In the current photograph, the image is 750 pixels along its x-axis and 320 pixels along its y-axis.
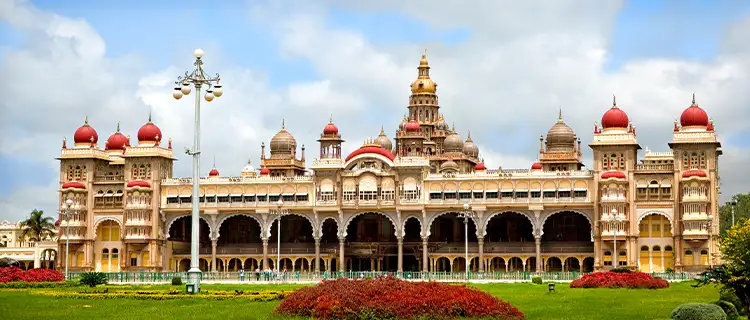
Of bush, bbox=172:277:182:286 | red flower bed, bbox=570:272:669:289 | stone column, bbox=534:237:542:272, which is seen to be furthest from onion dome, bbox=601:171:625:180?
bush, bbox=172:277:182:286

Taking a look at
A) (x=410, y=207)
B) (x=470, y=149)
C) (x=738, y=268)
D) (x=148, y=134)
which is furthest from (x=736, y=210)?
(x=738, y=268)

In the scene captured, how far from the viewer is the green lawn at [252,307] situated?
36.1 metres

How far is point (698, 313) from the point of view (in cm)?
3042

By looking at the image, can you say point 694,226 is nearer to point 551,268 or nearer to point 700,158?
point 700,158

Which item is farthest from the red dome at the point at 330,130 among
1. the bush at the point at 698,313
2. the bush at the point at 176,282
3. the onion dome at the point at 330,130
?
the bush at the point at 698,313

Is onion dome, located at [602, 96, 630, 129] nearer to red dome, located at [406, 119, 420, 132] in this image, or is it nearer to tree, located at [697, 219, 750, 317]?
red dome, located at [406, 119, 420, 132]

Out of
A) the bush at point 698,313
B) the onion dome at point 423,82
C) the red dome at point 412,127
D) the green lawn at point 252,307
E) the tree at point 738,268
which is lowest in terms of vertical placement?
the green lawn at point 252,307

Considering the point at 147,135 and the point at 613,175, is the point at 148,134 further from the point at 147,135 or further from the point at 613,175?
the point at 613,175

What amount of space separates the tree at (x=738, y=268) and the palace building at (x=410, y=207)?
49237 mm

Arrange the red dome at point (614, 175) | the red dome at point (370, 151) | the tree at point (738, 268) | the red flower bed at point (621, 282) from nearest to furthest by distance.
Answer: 1. the tree at point (738, 268)
2. the red flower bed at point (621, 282)
3. the red dome at point (614, 175)
4. the red dome at point (370, 151)

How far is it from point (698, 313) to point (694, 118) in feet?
206

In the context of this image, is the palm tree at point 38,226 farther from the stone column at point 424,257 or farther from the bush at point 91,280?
the bush at point 91,280

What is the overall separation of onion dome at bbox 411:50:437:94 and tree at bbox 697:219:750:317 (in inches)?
3228

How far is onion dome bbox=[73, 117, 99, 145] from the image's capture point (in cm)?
10938
